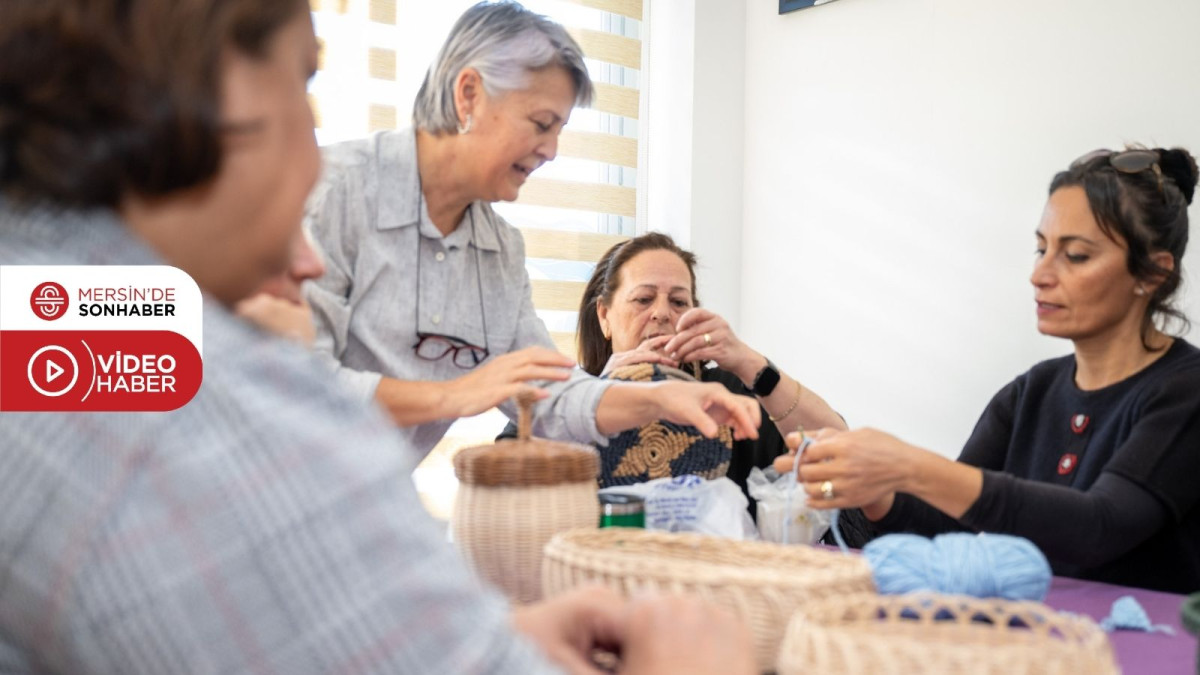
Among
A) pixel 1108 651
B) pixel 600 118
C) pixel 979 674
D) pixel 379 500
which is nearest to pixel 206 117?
pixel 379 500

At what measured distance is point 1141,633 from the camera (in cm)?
113

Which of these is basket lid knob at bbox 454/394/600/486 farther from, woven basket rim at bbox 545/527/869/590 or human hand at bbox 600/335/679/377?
human hand at bbox 600/335/679/377

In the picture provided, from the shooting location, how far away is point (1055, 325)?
73.0 inches

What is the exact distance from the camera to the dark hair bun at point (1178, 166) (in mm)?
1830

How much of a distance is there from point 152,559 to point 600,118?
11.1ft

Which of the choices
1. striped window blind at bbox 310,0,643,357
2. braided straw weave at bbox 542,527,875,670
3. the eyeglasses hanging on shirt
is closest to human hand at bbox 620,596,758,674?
braided straw weave at bbox 542,527,875,670

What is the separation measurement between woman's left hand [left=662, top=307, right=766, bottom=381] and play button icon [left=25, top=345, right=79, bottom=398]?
5.62 feet

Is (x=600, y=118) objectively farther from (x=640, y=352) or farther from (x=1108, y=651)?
(x=1108, y=651)

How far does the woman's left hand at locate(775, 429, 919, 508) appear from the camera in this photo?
4.52 ft

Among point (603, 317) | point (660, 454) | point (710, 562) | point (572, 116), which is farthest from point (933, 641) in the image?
point (572, 116)

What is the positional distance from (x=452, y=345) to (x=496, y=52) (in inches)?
19.8

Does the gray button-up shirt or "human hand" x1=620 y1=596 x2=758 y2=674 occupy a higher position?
the gray button-up shirt

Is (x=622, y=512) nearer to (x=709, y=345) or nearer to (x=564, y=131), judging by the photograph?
(x=709, y=345)

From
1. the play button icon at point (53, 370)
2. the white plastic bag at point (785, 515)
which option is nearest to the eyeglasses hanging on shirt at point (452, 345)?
the white plastic bag at point (785, 515)
